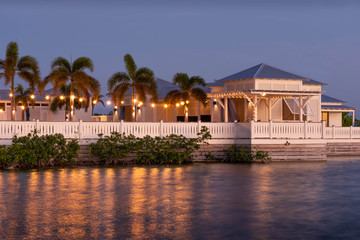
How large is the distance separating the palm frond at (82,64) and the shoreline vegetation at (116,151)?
10511mm

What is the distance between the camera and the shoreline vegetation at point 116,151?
2491 cm

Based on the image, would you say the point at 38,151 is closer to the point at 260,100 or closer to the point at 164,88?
the point at 260,100

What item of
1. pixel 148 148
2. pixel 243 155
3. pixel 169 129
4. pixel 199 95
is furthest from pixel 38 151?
pixel 199 95

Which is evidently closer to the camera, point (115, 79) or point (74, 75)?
point (74, 75)

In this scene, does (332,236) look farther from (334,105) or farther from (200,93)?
(334,105)

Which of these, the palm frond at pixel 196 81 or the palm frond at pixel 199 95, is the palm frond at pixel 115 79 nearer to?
the palm frond at pixel 199 95

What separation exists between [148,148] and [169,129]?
1.63 meters

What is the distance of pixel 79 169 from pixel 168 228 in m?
13.9

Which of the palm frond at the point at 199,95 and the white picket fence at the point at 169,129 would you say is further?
the palm frond at the point at 199,95

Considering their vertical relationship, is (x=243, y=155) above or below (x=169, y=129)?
below

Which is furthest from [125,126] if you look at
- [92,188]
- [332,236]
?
[332,236]

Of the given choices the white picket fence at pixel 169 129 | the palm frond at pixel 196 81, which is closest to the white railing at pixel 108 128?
the white picket fence at pixel 169 129

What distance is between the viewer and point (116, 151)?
88.2 feet

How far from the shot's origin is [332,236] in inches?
424
